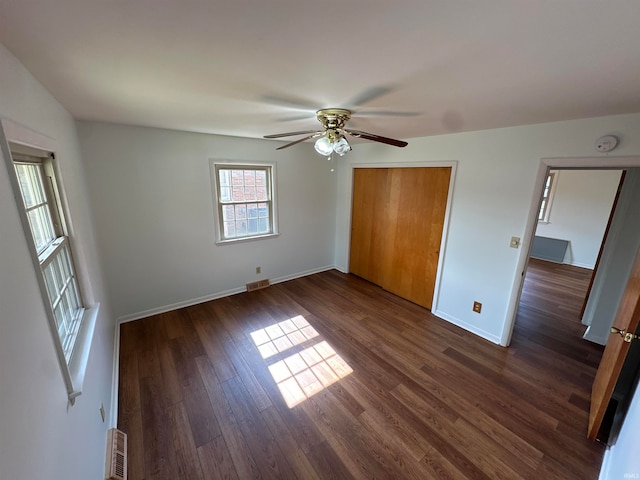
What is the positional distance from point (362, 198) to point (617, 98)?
2.87 m

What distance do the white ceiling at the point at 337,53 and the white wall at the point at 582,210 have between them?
4.58m

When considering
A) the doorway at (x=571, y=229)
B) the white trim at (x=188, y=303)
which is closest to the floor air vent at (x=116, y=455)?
the white trim at (x=188, y=303)

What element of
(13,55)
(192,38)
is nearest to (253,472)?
(192,38)

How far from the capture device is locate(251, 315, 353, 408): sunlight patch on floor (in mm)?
2219

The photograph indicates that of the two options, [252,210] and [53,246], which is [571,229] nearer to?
[252,210]

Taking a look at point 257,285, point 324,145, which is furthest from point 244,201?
point 324,145

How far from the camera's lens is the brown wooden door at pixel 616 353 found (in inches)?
62.6

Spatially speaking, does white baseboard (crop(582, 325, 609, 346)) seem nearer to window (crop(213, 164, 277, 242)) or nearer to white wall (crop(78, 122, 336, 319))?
white wall (crop(78, 122, 336, 319))

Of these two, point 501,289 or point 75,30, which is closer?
point 75,30

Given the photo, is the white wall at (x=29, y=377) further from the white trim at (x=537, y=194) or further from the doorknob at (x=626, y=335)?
the white trim at (x=537, y=194)

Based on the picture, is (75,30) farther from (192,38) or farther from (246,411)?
(246,411)

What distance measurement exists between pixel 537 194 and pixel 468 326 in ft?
5.31

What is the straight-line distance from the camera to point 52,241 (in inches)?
61.1

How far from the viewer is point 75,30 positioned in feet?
3.09
